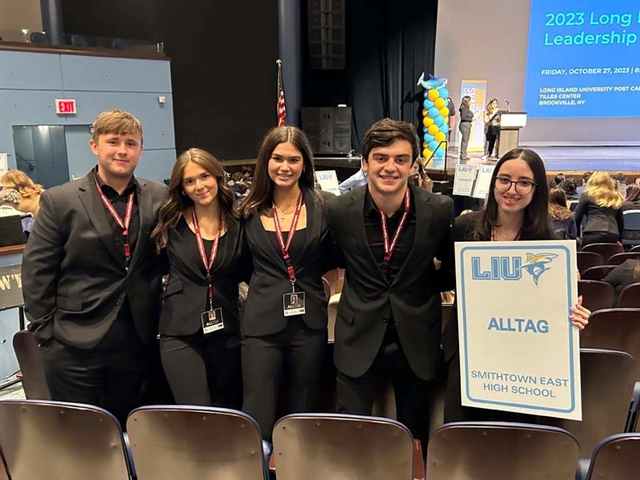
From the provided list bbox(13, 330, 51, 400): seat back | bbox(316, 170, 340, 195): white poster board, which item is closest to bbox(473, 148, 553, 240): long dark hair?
→ bbox(13, 330, 51, 400): seat back

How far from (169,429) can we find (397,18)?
11429mm

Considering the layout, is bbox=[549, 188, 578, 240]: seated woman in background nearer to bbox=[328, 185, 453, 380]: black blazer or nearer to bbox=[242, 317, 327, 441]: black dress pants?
bbox=[328, 185, 453, 380]: black blazer

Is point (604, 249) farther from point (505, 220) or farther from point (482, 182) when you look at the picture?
point (505, 220)

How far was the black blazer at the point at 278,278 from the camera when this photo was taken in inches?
77.2

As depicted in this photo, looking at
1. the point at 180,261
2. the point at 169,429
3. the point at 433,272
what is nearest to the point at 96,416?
the point at 169,429

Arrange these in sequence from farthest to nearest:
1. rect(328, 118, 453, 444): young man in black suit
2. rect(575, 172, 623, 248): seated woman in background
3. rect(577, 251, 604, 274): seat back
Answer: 1. rect(575, 172, 623, 248): seated woman in background
2. rect(577, 251, 604, 274): seat back
3. rect(328, 118, 453, 444): young man in black suit

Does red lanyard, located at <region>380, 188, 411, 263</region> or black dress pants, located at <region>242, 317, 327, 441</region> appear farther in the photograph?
black dress pants, located at <region>242, 317, 327, 441</region>

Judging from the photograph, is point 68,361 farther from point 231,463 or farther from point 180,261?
point 231,463

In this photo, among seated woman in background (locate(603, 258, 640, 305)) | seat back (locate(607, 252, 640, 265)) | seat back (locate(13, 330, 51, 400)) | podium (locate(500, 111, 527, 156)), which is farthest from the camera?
podium (locate(500, 111, 527, 156))

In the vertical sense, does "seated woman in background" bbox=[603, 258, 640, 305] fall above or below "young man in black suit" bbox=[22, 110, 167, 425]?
below

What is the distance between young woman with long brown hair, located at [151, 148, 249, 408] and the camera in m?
2.00

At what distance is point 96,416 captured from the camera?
5.22ft

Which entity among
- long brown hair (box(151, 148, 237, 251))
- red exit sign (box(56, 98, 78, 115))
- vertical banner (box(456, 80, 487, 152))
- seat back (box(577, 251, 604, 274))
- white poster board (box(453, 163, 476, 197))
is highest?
vertical banner (box(456, 80, 487, 152))

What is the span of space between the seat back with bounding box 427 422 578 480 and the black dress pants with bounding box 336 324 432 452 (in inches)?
16.0
